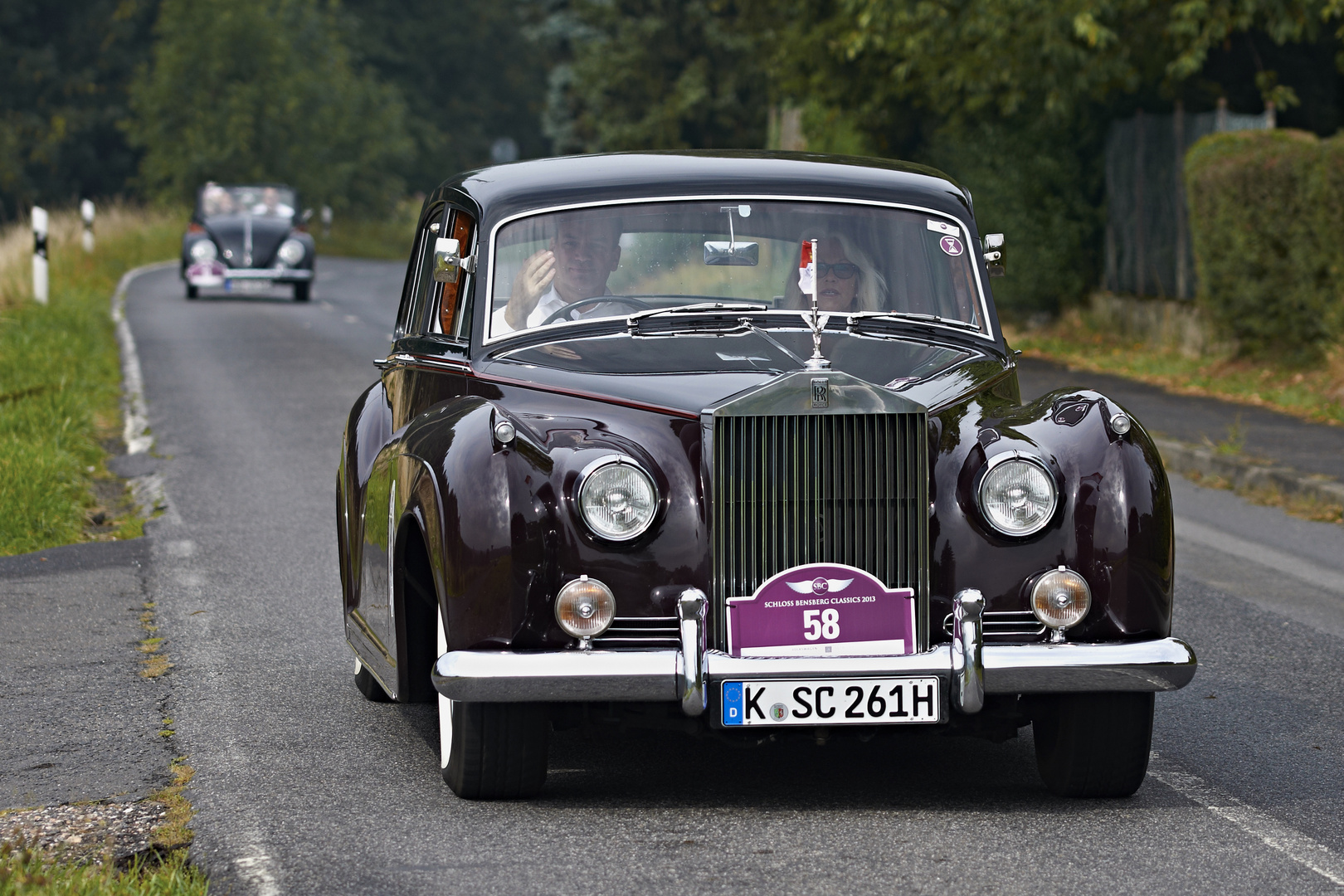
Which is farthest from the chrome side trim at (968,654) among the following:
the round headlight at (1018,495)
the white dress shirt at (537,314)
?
the white dress shirt at (537,314)

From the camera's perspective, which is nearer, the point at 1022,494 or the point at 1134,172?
the point at 1022,494

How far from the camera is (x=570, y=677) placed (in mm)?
4766

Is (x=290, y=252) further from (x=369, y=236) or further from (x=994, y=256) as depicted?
(x=369, y=236)

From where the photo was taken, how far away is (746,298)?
6043mm

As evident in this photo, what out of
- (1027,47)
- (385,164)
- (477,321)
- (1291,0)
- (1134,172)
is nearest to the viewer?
(477,321)

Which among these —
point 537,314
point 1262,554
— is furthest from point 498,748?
point 1262,554

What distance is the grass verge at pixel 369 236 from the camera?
181ft

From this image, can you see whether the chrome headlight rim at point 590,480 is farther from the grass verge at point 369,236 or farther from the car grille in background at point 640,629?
the grass verge at point 369,236

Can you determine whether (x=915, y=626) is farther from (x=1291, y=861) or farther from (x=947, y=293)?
(x=947, y=293)

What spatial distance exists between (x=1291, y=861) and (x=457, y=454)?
2.35 meters

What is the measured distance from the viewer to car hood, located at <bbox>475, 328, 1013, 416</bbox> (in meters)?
5.25

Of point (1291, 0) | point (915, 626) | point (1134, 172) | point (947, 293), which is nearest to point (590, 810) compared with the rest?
point (915, 626)

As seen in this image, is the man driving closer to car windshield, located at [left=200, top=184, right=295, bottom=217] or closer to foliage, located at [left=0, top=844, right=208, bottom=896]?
foliage, located at [left=0, top=844, right=208, bottom=896]

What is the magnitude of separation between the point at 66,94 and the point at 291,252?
4255 cm
